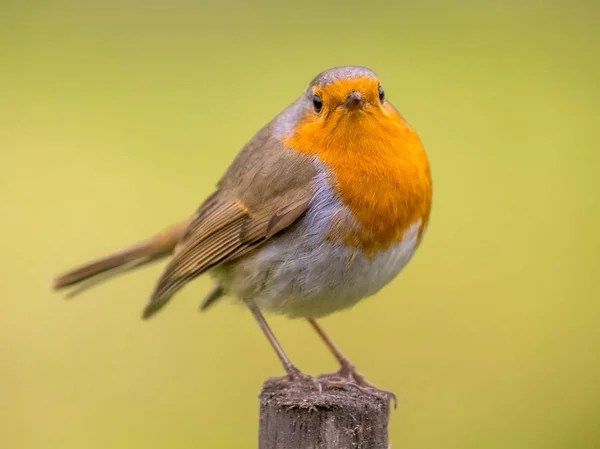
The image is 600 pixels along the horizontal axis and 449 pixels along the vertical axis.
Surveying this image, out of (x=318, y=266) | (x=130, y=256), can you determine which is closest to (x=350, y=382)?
(x=318, y=266)

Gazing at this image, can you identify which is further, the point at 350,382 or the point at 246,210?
the point at 246,210

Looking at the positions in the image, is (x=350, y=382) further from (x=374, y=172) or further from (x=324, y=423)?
(x=374, y=172)

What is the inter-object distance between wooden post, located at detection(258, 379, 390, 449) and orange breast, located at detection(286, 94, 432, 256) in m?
0.58

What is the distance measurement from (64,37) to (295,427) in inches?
207

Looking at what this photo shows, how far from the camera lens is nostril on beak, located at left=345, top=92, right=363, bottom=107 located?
3.24m

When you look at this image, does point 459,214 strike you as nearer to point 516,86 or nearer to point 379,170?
point 516,86

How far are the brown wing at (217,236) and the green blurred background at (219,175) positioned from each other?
333 millimetres

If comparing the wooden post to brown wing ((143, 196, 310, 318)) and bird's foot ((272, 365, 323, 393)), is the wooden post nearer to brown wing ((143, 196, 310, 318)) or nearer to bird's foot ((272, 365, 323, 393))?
bird's foot ((272, 365, 323, 393))

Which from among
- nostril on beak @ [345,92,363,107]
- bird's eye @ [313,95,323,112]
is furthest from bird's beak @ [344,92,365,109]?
bird's eye @ [313,95,323,112]

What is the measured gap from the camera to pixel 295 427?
2.80 m

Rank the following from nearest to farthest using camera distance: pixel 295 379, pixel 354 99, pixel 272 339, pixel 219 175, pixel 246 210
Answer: pixel 354 99 < pixel 295 379 < pixel 246 210 < pixel 272 339 < pixel 219 175

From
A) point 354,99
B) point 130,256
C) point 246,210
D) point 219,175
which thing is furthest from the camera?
point 219,175

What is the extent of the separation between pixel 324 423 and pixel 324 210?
743 mm

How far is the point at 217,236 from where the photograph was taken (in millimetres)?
3641
